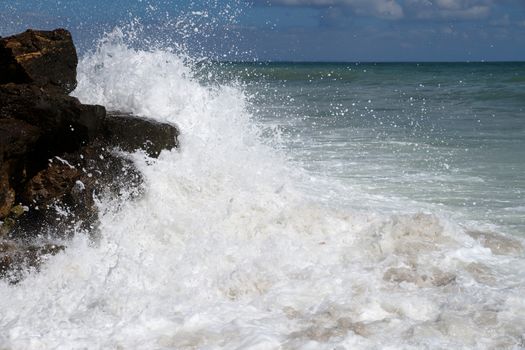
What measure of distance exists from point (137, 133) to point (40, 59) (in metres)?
1.10

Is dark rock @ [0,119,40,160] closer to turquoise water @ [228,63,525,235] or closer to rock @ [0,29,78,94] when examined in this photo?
rock @ [0,29,78,94]

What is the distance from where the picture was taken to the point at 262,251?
520 centimetres

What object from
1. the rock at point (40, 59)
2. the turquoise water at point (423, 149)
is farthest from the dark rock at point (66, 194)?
the turquoise water at point (423, 149)

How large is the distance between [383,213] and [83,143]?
3.13 m

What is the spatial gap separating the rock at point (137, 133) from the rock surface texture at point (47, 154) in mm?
11

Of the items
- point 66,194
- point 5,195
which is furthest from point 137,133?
point 5,195

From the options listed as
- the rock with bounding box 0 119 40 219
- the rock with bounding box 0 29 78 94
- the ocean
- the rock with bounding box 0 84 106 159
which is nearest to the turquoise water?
the ocean

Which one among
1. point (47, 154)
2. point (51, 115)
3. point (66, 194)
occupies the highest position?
point (51, 115)

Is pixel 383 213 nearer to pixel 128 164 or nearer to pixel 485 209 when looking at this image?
pixel 485 209

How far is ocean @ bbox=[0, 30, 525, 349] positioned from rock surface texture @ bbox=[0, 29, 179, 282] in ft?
0.57

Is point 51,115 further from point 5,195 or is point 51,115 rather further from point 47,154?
point 5,195

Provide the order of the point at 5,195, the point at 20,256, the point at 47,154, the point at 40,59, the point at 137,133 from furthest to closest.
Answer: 1. the point at 137,133
2. the point at 40,59
3. the point at 47,154
4. the point at 5,195
5. the point at 20,256

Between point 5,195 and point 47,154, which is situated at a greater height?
point 47,154

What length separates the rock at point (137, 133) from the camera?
583cm
